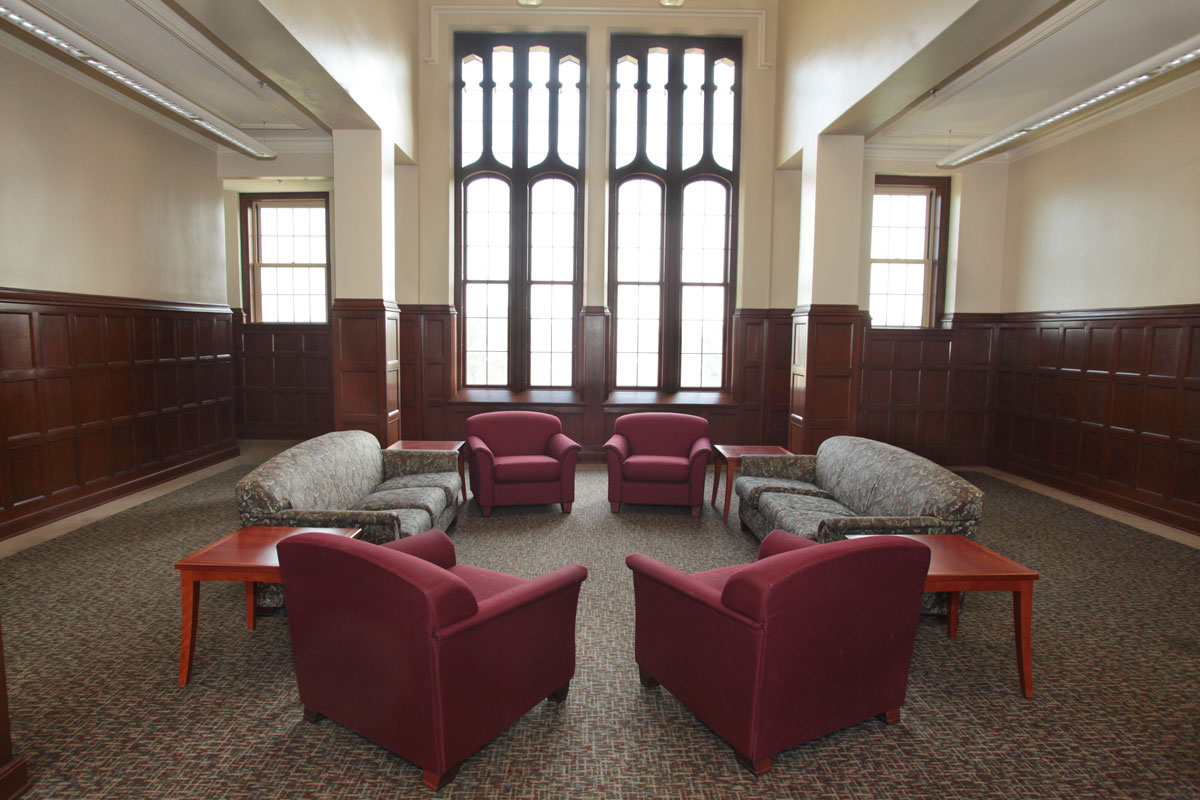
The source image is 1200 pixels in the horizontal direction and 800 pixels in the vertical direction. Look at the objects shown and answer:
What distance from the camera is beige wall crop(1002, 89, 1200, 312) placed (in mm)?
5117

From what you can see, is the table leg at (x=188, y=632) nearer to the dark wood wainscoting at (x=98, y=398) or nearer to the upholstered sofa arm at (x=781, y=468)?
the dark wood wainscoting at (x=98, y=398)

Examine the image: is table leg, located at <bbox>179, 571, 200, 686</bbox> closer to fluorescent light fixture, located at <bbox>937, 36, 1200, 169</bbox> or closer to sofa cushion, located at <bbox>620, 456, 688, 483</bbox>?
sofa cushion, located at <bbox>620, 456, 688, 483</bbox>

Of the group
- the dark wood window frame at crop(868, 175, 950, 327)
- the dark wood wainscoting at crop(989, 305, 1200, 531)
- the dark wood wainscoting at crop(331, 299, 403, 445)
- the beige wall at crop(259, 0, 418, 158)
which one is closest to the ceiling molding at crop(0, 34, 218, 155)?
the beige wall at crop(259, 0, 418, 158)

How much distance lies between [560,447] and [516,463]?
40cm

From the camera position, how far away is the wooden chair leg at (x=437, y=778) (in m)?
2.03

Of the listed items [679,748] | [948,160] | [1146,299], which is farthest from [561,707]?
[1146,299]

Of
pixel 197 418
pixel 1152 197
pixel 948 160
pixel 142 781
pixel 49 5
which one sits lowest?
pixel 142 781

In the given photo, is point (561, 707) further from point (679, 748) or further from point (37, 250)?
point (37, 250)

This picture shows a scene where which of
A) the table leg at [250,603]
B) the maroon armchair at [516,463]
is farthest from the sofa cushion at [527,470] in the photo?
the table leg at [250,603]

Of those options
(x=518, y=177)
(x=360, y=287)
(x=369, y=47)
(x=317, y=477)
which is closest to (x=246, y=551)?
(x=317, y=477)

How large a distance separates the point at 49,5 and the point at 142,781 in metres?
4.60

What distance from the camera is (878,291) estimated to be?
7.48m

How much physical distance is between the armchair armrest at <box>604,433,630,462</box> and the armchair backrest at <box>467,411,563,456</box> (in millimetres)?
594

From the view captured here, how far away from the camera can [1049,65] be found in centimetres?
495
